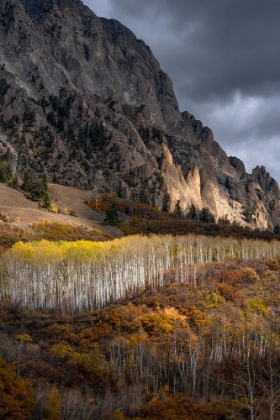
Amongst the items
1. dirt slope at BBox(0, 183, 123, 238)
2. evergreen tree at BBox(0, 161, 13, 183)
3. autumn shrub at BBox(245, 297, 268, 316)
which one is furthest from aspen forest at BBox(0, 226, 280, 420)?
evergreen tree at BBox(0, 161, 13, 183)

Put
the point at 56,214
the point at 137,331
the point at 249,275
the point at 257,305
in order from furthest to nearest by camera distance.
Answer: the point at 56,214, the point at 249,275, the point at 257,305, the point at 137,331

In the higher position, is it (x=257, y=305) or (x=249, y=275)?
(x=249, y=275)

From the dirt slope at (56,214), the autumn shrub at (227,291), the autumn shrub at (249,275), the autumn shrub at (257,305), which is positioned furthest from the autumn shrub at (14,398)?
the dirt slope at (56,214)

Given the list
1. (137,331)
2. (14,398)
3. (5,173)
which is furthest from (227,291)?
(5,173)

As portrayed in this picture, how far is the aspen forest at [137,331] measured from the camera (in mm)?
35594

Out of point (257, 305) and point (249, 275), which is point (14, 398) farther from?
point (249, 275)

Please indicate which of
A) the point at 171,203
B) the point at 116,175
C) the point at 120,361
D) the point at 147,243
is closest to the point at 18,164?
the point at 116,175

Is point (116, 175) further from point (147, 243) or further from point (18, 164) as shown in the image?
point (147, 243)

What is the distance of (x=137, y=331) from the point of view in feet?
186

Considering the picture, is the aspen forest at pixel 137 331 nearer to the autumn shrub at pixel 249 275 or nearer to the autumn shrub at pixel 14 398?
the autumn shrub at pixel 14 398

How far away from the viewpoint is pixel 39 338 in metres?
54.7

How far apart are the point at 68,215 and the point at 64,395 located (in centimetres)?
8322

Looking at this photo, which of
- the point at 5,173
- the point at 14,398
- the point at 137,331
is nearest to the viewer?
the point at 14,398

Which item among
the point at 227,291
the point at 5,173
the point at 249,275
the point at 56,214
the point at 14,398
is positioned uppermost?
the point at 5,173
